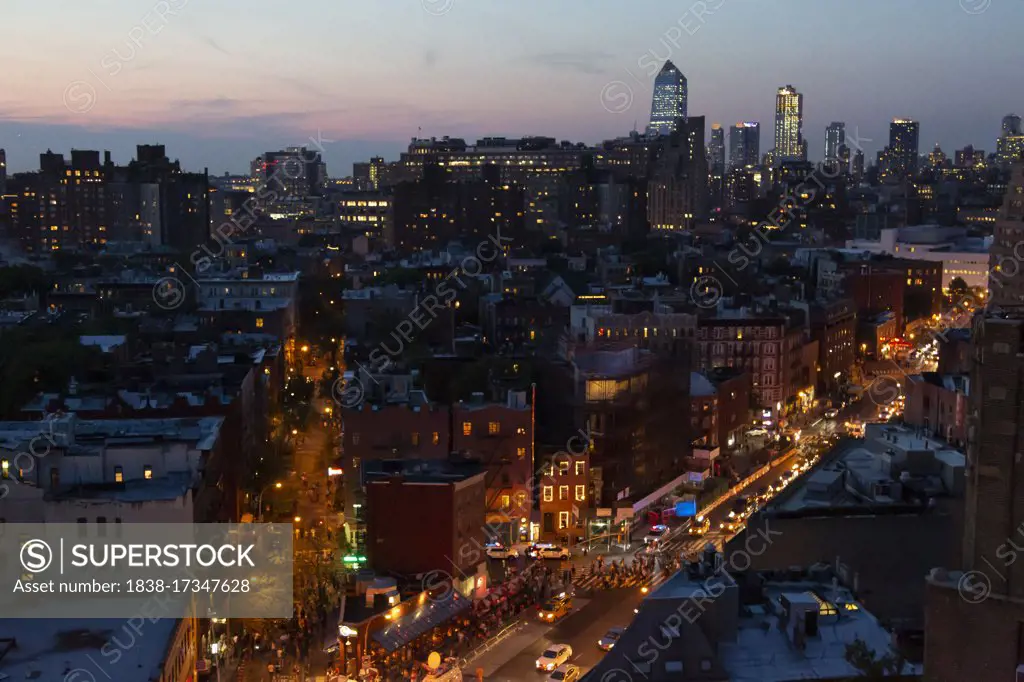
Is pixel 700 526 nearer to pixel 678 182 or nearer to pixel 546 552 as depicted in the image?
pixel 546 552

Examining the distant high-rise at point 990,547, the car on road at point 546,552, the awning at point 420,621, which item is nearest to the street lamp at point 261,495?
the car on road at point 546,552

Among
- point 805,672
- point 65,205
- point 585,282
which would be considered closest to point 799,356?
point 585,282

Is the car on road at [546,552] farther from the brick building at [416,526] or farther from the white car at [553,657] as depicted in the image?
the white car at [553,657]

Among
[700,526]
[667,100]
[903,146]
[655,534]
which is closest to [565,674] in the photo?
[655,534]

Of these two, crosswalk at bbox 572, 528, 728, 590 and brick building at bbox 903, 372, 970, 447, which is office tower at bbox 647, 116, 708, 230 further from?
crosswalk at bbox 572, 528, 728, 590

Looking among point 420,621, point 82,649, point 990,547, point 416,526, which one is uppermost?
point 990,547

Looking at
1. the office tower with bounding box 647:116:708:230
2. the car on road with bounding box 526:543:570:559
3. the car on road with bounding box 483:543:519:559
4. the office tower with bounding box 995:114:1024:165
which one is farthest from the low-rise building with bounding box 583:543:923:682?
the office tower with bounding box 995:114:1024:165

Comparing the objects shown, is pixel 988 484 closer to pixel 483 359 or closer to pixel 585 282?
pixel 483 359
